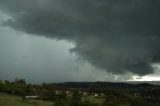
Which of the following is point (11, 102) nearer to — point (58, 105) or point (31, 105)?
point (31, 105)

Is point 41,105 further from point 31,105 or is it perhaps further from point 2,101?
point 2,101

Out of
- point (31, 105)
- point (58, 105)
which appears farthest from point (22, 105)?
point (58, 105)

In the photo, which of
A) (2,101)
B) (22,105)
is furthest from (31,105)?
(2,101)

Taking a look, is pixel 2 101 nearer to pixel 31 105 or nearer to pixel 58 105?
pixel 31 105

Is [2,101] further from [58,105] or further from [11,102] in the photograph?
[58,105]

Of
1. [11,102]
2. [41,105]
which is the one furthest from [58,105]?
[11,102]
